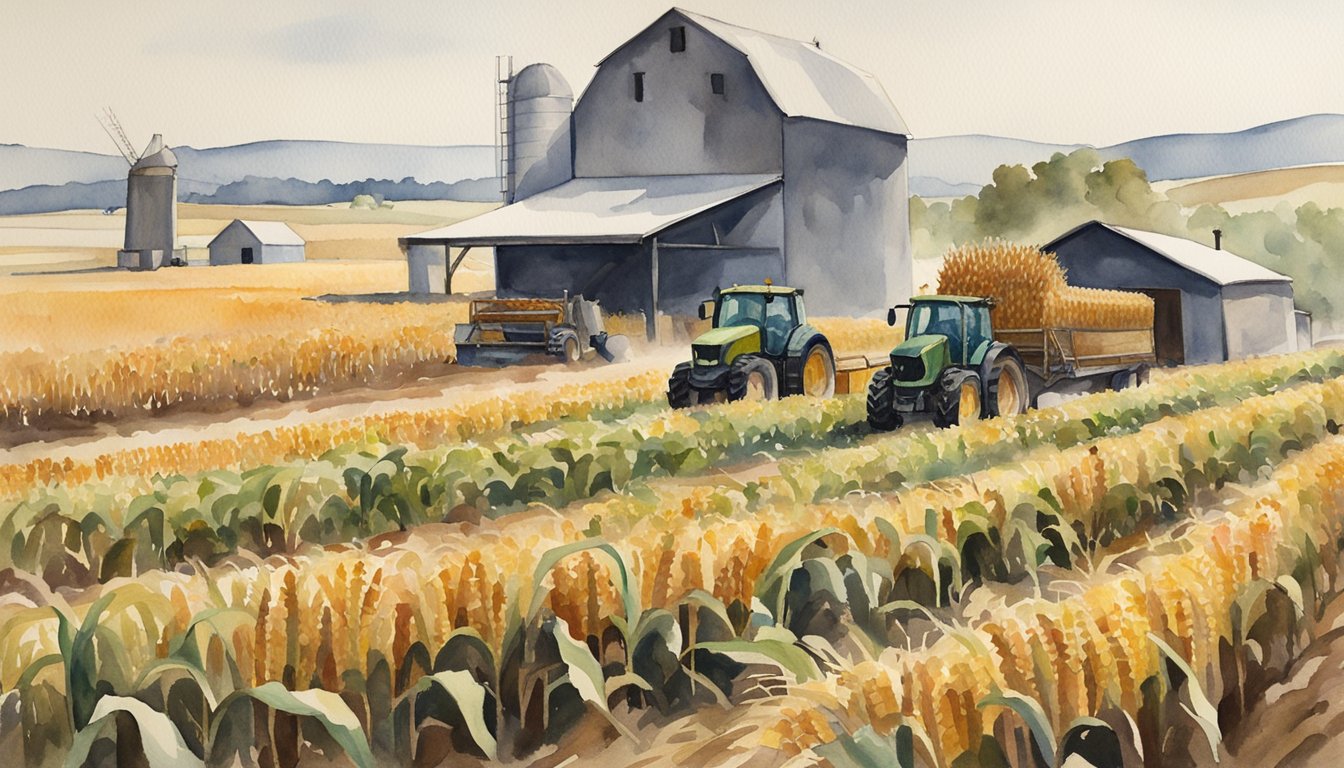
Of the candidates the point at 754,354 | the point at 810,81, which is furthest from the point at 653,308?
the point at 754,354

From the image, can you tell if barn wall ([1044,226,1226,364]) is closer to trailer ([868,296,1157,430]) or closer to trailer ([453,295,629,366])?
trailer ([868,296,1157,430])

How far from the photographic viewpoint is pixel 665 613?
5246 mm

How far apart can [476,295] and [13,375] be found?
18.4 metres

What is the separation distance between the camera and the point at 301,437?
12.2 meters

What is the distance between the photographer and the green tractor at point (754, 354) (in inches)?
579

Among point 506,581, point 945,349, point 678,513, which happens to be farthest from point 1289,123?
point 506,581

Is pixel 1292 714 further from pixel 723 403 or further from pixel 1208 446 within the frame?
pixel 723 403

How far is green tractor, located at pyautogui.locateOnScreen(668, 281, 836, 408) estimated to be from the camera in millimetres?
14695

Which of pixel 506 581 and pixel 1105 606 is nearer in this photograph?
pixel 1105 606

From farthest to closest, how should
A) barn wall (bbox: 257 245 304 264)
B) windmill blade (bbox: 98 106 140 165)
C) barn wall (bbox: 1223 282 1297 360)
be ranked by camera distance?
barn wall (bbox: 257 245 304 264)
barn wall (bbox: 1223 282 1297 360)
windmill blade (bbox: 98 106 140 165)

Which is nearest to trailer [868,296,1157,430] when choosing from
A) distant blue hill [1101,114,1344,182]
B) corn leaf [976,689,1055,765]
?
distant blue hill [1101,114,1344,182]

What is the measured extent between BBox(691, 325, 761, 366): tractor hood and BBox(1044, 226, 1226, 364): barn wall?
1024 cm

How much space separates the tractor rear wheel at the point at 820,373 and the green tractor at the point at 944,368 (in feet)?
5.54

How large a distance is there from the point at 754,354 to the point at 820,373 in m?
1.25
